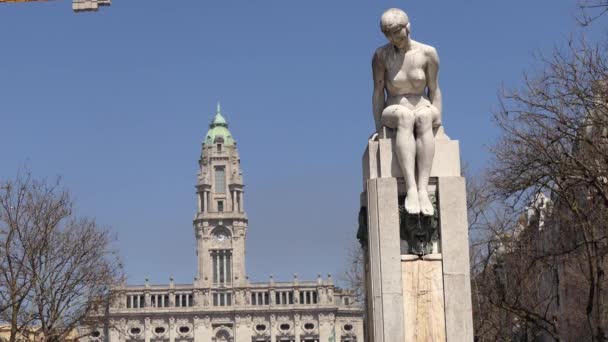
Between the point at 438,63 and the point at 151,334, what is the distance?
165494 mm

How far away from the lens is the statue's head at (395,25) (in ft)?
49.4

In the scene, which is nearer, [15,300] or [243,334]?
[15,300]

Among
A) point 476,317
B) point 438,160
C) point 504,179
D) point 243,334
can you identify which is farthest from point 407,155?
point 243,334

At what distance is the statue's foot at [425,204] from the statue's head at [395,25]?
1.92 m

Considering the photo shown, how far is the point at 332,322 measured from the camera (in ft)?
585

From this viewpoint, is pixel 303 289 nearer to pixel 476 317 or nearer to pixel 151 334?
pixel 151 334

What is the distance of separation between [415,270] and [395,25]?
300cm

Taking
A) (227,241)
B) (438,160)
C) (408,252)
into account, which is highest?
(227,241)

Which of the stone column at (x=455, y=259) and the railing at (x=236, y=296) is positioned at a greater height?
the railing at (x=236, y=296)

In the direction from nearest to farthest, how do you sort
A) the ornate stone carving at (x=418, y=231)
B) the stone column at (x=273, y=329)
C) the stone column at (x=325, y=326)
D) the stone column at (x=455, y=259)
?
the stone column at (x=455, y=259) → the ornate stone carving at (x=418, y=231) → the stone column at (x=325, y=326) → the stone column at (x=273, y=329)

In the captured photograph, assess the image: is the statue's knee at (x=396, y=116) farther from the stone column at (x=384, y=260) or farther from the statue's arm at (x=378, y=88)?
the stone column at (x=384, y=260)

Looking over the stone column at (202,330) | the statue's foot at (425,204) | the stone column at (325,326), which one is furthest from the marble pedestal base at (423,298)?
the stone column at (202,330)

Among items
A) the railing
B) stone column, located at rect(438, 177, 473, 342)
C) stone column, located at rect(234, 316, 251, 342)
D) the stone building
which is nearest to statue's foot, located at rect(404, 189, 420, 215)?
stone column, located at rect(438, 177, 473, 342)

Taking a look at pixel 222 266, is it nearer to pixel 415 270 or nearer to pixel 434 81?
pixel 434 81
